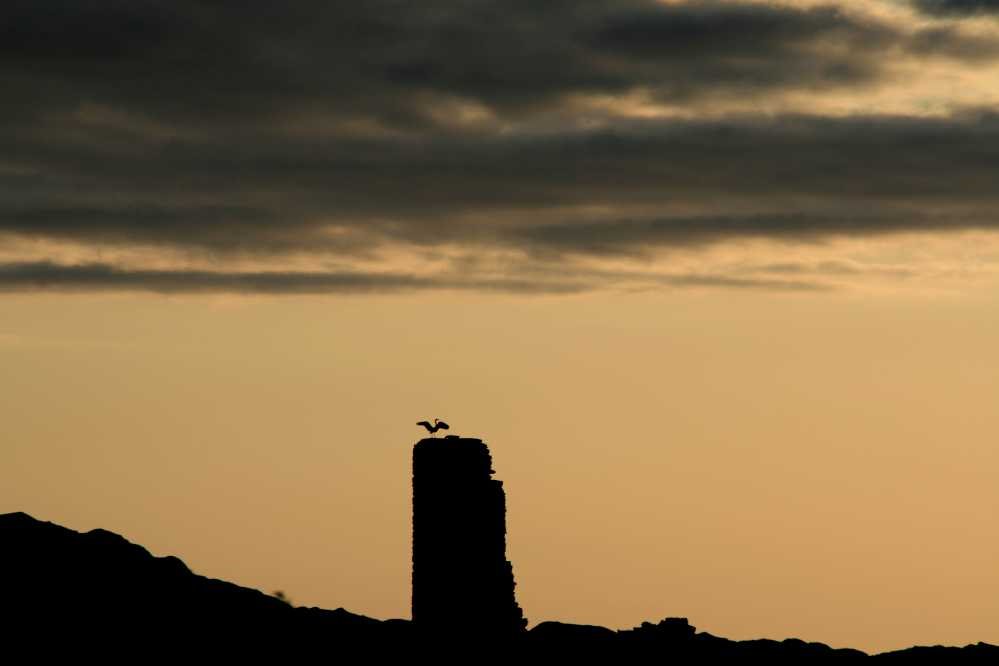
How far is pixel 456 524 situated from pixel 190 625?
37.8 feet

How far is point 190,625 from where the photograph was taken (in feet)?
264

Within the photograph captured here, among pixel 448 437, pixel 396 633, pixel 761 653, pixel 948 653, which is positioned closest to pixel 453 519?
pixel 448 437

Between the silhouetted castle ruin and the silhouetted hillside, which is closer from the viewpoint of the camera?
the silhouetted castle ruin

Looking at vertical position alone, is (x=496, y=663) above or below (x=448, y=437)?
below

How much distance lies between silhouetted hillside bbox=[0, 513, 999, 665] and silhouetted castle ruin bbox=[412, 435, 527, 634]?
2.03 metres

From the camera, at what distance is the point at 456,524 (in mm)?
74250

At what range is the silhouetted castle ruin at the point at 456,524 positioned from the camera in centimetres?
7412

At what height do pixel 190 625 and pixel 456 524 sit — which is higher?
pixel 456 524

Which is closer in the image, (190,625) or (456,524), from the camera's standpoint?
(456,524)

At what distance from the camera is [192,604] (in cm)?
8144

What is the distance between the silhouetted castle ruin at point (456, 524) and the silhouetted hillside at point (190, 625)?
203cm

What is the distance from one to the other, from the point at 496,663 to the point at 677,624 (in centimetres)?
Answer: 987

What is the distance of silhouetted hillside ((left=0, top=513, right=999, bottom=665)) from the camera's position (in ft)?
252

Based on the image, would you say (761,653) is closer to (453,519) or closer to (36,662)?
(453,519)
